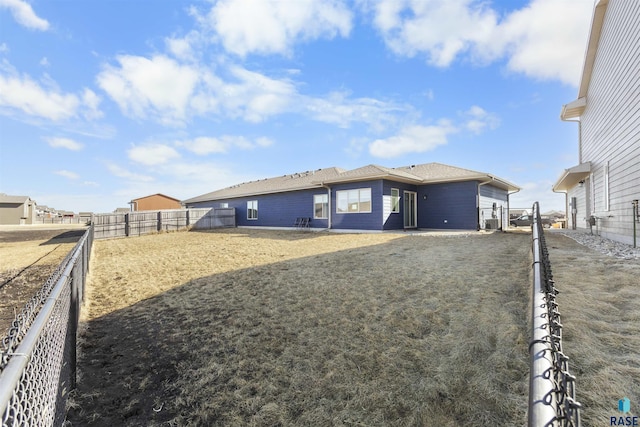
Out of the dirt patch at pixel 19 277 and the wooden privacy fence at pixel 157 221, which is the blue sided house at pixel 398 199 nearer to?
the wooden privacy fence at pixel 157 221

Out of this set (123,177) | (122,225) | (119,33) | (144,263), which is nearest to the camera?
(144,263)

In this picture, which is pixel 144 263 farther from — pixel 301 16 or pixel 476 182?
pixel 476 182

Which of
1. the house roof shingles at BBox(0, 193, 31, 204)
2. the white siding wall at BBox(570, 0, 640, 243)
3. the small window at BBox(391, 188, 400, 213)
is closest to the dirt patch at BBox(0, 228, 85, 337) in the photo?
the small window at BBox(391, 188, 400, 213)

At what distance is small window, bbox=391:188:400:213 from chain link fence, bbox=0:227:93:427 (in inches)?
488

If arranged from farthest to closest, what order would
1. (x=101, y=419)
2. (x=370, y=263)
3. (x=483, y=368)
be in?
(x=370, y=263), (x=483, y=368), (x=101, y=419)

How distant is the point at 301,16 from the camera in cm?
902

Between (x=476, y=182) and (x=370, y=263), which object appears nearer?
(x=370, y=263)

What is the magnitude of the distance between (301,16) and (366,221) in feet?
28.1

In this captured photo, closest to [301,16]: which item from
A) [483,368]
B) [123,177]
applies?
[483,368]

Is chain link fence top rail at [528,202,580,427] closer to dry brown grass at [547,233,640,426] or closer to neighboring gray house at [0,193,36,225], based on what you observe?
dry brown grass at [547,233,640,426]

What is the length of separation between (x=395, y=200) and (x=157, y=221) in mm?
14354

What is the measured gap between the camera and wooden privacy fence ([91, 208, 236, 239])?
1560 centimetres

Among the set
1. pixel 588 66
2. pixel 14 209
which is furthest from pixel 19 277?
pixel 14 209

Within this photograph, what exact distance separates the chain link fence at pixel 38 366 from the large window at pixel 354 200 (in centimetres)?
1187
